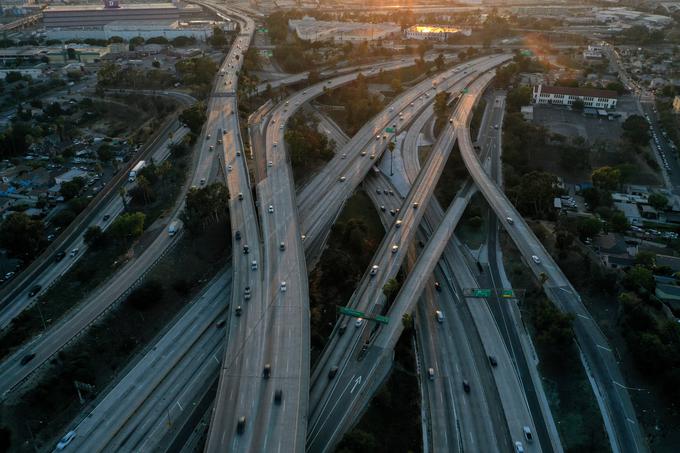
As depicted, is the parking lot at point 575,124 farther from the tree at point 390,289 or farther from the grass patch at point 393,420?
the grass patch at point 393,420

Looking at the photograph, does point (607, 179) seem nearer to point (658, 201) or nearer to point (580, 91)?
point (658, 201)

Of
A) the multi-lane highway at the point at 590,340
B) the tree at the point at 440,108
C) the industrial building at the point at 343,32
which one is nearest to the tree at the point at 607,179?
the multi-lane highway at the point at 590,340

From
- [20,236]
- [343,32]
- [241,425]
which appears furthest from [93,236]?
[343,32]

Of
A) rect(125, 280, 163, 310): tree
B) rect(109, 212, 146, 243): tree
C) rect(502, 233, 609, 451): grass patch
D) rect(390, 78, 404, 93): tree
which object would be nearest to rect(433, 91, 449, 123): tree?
rect(390, 78, 404, 93): tree

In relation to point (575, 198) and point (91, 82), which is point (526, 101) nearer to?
point (575, 198)

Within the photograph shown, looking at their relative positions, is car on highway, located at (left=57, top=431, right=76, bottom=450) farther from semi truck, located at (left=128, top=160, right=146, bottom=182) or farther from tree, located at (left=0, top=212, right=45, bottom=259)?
semi truck, located at (left=128, top=160, right=146, bottom=182)
